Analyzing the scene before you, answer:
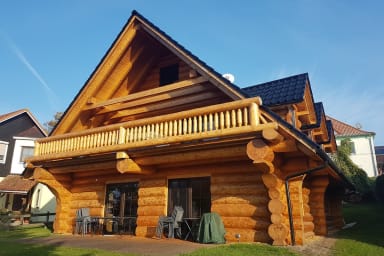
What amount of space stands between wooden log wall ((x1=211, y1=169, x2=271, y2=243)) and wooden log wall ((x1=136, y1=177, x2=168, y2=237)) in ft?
6.30

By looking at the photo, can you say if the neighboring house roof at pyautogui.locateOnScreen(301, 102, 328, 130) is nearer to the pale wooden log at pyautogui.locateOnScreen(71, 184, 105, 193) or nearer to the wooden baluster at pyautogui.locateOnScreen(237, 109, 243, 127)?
the wooden baluster at pyautogui.locateOnScreen(237, 109, 243, 127)

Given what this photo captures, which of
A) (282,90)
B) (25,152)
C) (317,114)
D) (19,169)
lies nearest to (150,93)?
(282,90)

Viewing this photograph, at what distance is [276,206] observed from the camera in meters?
8.13

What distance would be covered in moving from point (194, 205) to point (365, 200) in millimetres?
20680

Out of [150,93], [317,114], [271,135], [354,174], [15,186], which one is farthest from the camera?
[354,174]

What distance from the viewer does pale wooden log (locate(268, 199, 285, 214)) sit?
8094mm

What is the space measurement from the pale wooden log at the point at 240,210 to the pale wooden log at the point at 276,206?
388 millimetres

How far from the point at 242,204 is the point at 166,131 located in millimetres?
3087

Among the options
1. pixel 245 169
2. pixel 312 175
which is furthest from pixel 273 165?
pixel 312 175

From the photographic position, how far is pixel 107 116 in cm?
1349

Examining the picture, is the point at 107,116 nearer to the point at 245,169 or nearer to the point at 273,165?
the point at 245,169

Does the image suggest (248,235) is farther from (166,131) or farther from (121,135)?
(121,135)

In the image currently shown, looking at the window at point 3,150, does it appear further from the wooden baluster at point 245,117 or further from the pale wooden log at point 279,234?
the pale wooden log at point 279,234

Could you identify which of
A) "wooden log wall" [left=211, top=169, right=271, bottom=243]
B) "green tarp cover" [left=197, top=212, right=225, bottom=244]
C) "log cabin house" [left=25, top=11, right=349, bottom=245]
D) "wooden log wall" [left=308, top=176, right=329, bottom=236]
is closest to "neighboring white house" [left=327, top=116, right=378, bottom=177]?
"log cabin house" [left=25, top=11, right=349, bottom=245]
